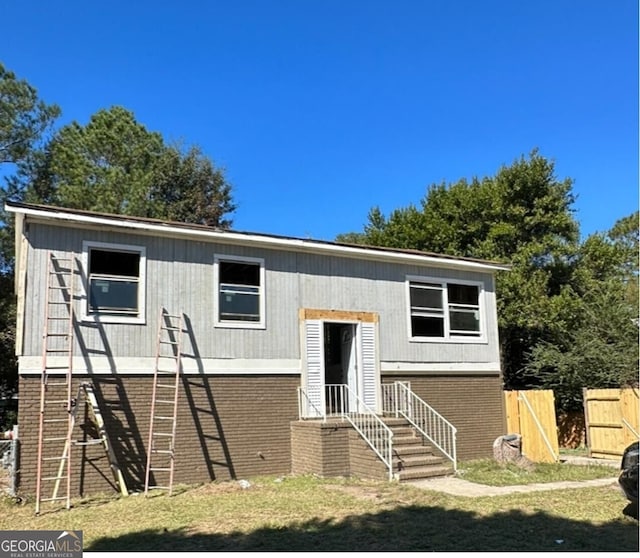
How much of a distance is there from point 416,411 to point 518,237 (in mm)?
12787

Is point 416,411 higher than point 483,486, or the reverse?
point 416,411

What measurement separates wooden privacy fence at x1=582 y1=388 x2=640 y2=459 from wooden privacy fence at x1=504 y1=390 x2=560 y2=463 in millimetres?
1088

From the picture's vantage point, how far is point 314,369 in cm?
1337

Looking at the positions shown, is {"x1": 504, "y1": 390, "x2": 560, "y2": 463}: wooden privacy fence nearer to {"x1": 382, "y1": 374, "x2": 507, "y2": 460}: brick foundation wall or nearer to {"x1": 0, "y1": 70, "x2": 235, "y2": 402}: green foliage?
{"x1": 382, "y1": 374, "x2": 507, "y2": 460}: brick foundation wall

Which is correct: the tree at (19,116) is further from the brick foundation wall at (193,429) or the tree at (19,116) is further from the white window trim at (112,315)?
the brick foundation wall at (193,429)

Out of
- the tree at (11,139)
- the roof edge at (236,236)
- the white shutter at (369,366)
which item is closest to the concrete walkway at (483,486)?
the white shutter at (369,366)

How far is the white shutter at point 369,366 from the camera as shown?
13875 mm

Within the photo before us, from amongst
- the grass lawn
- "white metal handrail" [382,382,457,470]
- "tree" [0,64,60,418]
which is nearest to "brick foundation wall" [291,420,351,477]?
the grass lawn

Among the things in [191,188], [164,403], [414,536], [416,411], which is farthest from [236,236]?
[191,188]

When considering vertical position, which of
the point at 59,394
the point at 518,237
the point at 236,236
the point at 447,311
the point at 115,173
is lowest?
the point at 59,394

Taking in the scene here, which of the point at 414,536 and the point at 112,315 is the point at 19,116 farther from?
the point at 414,536

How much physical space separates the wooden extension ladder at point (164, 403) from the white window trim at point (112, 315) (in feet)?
1.38

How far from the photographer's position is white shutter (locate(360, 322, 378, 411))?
1388 centimetres

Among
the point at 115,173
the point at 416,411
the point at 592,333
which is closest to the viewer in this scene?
the point at 416,411
